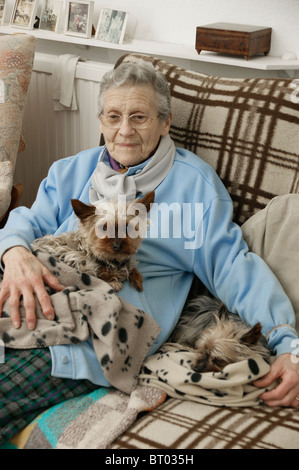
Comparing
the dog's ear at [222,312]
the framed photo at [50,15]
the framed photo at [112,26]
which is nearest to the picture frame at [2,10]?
the framed photo at [50,15]

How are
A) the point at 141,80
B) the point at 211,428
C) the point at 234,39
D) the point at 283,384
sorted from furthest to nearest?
the point at 234,39, the point at 141,80, the point at 283,384, the point at 211,428

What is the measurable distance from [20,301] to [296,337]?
0.79m

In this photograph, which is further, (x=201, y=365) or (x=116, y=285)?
(x=116, y=285)

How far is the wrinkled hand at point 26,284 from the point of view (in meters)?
1.56

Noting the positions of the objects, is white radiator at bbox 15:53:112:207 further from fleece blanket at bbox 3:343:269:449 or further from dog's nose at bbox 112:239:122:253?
fleece blanket at bbox 3:343:269:449

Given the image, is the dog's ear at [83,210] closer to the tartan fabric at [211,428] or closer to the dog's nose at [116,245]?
the dog's nose at [116,245]

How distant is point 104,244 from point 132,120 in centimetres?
53

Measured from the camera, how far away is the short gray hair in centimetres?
187

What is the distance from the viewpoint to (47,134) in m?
3.17

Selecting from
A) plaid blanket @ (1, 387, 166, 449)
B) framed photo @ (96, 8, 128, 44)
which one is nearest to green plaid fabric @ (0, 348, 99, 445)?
plaid blanket @ (1, 387, 166, 449)

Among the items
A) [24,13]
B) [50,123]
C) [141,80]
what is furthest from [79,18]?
[141,80]

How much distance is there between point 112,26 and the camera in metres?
2.79

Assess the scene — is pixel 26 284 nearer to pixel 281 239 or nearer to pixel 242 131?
pixel 281 239

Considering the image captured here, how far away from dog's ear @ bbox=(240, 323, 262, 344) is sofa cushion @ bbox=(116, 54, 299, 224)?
0.51 meters
